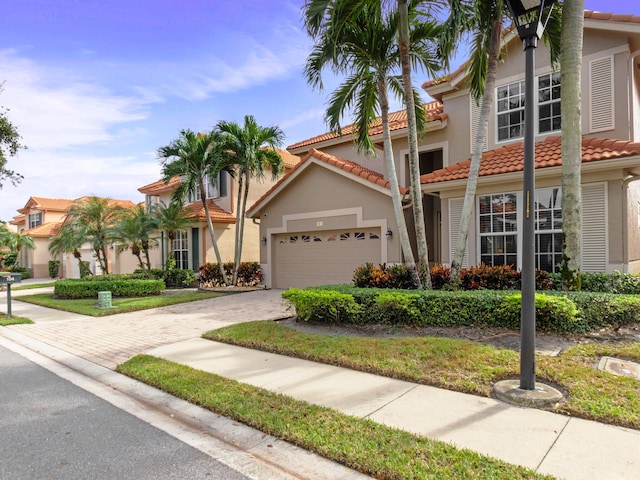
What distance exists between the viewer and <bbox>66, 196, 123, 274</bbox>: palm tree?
17.3m

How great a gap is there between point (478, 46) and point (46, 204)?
133 ft

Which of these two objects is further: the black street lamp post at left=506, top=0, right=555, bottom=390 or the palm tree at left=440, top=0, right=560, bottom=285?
the palm tree at left=440, top=0, right=560, bottom=285

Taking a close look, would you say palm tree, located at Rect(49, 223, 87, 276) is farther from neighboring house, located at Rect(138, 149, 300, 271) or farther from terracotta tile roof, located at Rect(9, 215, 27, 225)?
terracotta tile roof, located at Rect(9, 215, 27, 225)

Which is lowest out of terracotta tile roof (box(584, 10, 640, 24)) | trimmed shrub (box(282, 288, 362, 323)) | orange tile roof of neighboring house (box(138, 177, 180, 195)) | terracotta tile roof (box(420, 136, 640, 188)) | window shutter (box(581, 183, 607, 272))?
trimmed shrub (box(282, 288, 362, 323))

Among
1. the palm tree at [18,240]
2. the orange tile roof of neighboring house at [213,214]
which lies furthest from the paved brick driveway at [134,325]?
the palm tree at [18,240]

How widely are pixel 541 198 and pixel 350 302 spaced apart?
6084 millimetres

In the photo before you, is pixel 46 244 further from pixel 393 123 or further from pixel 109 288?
pixel 393 123

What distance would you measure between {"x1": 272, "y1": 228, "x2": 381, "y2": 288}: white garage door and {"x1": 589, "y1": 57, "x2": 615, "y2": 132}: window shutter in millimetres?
6882

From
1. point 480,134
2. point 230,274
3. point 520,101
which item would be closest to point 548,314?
point 480,134

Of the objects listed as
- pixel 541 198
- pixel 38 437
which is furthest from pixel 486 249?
pixel 38 437

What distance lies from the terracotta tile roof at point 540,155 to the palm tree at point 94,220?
14186 mm

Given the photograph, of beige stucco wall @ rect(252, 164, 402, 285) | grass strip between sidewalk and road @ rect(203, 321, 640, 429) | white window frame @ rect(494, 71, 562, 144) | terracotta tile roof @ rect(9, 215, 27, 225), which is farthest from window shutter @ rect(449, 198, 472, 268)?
terracotta tile roof @ rect(9, 215, 27, 225)

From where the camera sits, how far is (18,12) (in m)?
9.65

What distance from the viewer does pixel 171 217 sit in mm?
17750
